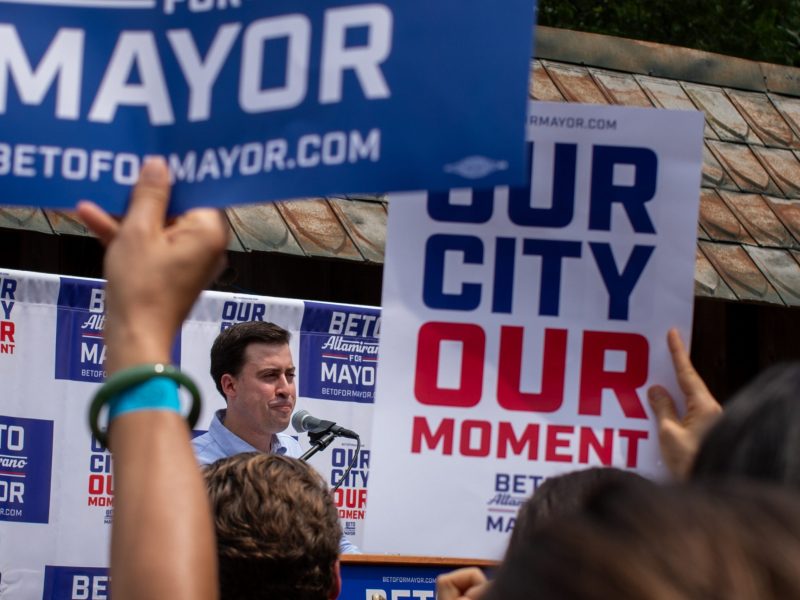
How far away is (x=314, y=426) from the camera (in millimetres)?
6316

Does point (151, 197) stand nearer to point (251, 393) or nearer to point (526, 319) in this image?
point (526, 319)

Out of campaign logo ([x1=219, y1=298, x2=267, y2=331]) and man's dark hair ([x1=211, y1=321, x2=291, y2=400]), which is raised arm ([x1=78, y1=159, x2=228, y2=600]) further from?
campaign logo ([x1=219, y1=298, x2=267, y2=331])

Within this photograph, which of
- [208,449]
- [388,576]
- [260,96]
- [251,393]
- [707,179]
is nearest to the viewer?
[260,96]

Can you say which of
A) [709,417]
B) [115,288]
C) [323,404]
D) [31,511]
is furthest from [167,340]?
[323,404]

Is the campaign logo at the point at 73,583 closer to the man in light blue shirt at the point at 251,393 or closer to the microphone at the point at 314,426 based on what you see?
the man in light blue shirt at the point at 251,393

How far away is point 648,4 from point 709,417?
1424 cm

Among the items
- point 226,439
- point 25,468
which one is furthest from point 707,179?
point 25,468

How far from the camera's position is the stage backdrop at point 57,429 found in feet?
20.0

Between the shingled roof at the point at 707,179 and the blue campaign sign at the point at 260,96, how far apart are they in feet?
14.6

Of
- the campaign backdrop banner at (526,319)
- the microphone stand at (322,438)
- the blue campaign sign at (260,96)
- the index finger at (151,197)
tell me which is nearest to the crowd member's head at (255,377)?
the microphone stand at (322,438)

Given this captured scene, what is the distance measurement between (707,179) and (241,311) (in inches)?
110

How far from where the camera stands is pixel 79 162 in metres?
2.13

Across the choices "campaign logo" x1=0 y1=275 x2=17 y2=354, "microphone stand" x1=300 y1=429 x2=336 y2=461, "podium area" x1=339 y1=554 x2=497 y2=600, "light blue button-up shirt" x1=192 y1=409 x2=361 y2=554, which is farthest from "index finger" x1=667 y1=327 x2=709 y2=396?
"campaign logo" x1=0 y1=275 x2=17 y2=354

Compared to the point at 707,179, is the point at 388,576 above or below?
below
